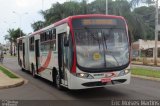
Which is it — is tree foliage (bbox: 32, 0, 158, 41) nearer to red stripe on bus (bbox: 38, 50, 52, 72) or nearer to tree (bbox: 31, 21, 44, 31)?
tree (bbox: 31, 21, 44, 31)

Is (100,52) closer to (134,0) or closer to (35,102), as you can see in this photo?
(35,102)

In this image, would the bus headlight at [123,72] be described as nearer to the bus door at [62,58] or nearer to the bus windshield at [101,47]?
the bus windshield at [101,47]

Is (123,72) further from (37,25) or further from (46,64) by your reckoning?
(37,25)

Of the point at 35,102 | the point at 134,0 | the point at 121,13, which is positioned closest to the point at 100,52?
the point at 35,102

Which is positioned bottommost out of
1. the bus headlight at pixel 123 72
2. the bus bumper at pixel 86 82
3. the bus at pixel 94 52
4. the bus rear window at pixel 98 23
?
the bus bumper at pixel 86 82

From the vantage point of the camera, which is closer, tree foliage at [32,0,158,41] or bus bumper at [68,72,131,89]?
bus bumper at [68,72,131,89]

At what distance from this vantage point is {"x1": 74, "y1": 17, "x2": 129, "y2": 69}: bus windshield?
13617 mm

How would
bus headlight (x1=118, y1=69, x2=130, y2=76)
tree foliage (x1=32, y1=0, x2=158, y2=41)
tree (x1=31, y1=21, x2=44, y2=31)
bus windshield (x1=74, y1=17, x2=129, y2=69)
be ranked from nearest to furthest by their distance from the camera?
bus windshield (x1=74, y1=17, x2=129, y2=69) < bus headlight (x1=118, y1=69, x2=130, y2=76) < tree foliage (x1=32, y1=0, x2=158, y2=41) < tree (x1=31, y1=21, x2=44, y2=31)

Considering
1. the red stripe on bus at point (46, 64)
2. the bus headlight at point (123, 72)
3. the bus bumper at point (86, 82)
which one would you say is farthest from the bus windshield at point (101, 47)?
the red stripe on bus at point (46, 64)

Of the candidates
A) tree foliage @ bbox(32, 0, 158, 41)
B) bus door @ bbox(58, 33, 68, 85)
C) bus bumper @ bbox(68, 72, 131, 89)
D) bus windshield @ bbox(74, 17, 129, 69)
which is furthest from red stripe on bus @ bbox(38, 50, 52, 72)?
tree foliage @ bbox(32, 0, 158, 41)

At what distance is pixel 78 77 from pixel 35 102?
1.74m

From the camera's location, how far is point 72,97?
1424 cm

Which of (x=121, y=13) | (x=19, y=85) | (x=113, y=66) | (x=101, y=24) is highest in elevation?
(x=121, y=13)

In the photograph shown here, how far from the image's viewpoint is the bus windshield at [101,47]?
13.6m
